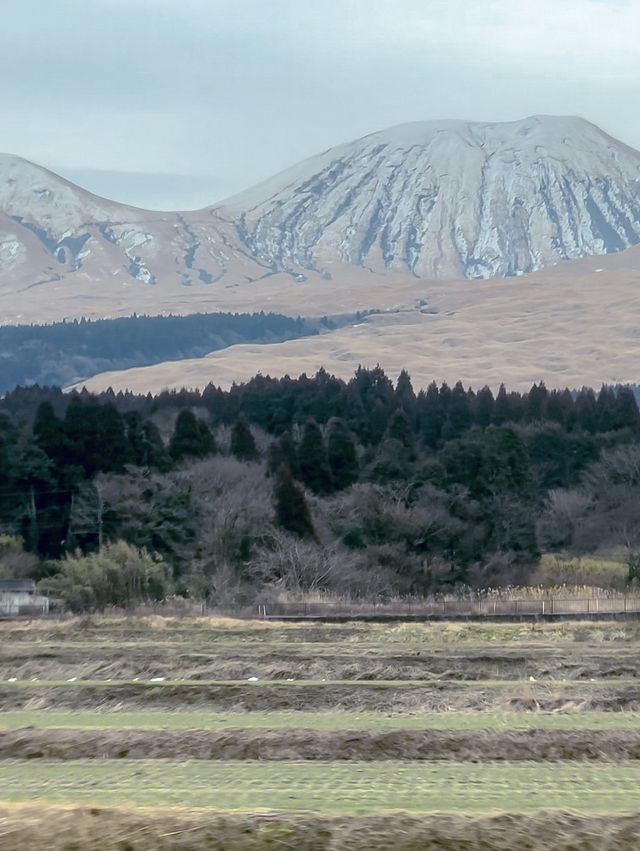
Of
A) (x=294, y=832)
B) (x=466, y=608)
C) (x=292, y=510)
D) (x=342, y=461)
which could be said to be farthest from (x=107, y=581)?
(x=294, y=832)

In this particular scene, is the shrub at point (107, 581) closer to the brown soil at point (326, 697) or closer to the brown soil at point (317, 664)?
the brown soil at point (317, 664)

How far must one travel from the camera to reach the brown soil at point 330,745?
49.4ft

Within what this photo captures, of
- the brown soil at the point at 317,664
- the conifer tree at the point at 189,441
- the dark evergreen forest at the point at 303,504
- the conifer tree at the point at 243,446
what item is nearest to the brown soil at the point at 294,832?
the brown soil at the point at 317,664

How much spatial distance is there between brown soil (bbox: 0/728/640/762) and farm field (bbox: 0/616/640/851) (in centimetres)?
3

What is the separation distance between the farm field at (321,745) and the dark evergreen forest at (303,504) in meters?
19.6

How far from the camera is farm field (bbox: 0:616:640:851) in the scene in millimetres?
10039

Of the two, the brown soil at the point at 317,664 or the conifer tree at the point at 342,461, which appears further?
the conifer tree at the point at 342,461

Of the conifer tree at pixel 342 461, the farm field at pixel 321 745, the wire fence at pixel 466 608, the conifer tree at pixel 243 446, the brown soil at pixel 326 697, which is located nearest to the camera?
the farm field at pixel 321 745

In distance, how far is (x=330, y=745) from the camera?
1550cm

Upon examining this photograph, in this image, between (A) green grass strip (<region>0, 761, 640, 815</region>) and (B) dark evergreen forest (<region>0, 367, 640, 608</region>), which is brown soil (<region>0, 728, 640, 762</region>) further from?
(B) dark evergreen forest (<region>0, 367, 640, 608</region>)

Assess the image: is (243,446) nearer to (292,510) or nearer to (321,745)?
(292,510)

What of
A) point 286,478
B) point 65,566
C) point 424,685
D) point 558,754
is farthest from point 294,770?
point 286,478

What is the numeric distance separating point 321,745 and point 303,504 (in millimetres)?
37275

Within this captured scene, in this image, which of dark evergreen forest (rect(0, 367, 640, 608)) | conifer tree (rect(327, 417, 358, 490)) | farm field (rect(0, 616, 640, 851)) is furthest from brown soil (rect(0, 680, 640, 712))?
conifer tree (rect(327, 417, 358, 490))
